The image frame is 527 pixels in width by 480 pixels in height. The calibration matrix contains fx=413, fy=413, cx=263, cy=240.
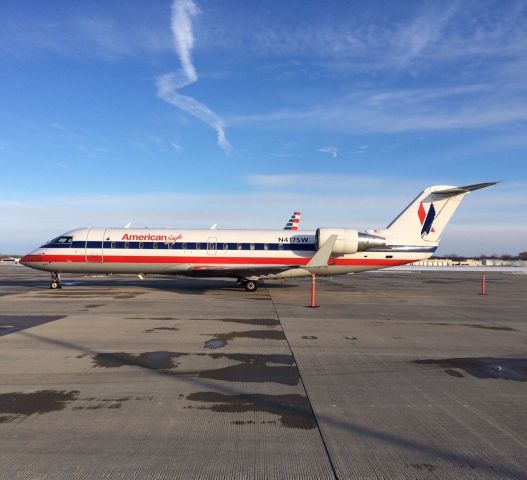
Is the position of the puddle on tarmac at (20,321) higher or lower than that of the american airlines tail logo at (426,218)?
lower

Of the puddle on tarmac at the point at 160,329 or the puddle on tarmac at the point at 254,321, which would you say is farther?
the puddle on tarmac at the point at 254,321

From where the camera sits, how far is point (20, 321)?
430 inches

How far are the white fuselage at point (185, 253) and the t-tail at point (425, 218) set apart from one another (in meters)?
0.50

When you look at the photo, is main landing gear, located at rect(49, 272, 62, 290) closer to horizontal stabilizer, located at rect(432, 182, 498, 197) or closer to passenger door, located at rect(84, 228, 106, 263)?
passenger door, located at rect(84, 228, 106, 263)

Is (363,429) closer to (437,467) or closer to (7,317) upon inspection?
(437,467)

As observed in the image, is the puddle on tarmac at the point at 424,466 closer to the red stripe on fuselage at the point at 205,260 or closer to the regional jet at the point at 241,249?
the regional jet at the point at 241,249

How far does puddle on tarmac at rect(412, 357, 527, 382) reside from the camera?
6688mm

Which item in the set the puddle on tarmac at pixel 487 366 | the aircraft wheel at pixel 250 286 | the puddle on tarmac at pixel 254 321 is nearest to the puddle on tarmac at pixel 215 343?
the puddle on tarmac at pixel 254 321

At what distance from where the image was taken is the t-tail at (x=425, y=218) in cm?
2047

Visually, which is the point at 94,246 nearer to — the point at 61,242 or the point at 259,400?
the point at 61,242

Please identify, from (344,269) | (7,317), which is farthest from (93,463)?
(344,269)

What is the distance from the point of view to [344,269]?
21.0 meters

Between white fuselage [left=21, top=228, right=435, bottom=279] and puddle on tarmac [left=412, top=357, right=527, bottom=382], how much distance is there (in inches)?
510

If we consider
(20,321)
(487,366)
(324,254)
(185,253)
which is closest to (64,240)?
(185,253)
